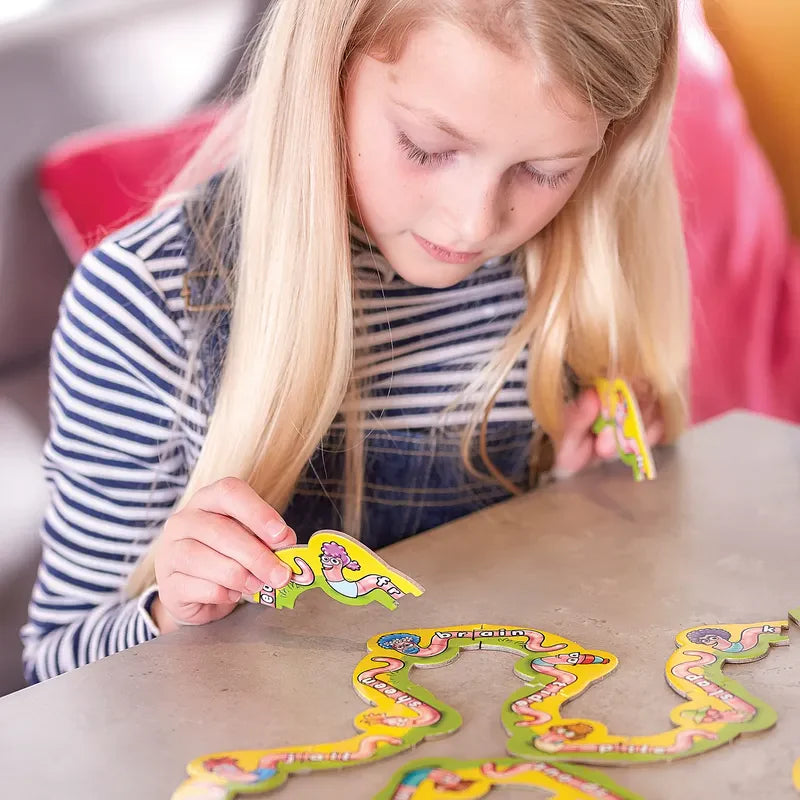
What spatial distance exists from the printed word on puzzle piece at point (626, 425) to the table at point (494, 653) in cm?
2

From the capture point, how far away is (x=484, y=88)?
729 millimetres

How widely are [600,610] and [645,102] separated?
1.33ft

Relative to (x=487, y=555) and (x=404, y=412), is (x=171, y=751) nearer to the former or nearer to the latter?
(x=487, y=555)

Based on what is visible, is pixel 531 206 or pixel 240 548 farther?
pixel 531 206

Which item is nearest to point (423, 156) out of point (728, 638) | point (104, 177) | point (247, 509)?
point (247, 509)

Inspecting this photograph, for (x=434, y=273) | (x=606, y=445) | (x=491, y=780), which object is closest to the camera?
(x=491, y=780)

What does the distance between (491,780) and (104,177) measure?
97 cm

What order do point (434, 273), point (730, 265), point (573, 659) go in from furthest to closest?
point (730, 265) < point (434, 273) < point (573, 659)

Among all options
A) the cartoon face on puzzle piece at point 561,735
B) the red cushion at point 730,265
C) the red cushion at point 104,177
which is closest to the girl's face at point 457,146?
the cartoon face on puzzle piece at point 561,735

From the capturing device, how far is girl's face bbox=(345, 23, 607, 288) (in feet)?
2.41

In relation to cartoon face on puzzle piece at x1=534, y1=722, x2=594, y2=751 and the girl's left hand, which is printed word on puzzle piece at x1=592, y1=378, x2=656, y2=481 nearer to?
the girl's left hand

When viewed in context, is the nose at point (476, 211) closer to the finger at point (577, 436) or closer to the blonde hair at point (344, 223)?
the blonde hair at point (344, 223)

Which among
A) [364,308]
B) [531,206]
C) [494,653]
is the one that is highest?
[531,206]

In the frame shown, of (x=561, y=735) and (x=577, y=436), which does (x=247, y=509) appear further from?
(x=577, y=436)
